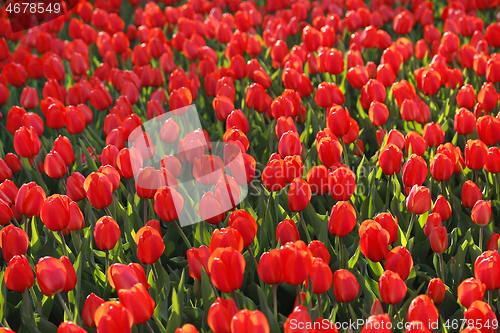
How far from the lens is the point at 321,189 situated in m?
2.08

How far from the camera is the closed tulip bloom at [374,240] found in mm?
1611

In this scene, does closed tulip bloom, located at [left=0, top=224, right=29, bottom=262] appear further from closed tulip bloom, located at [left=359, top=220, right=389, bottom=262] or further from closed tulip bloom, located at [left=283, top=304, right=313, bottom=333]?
closed tulip bloom, located at [left=359, top=220, right=389, bottom=262]

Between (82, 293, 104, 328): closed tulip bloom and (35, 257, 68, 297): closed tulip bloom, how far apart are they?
0.35 ft

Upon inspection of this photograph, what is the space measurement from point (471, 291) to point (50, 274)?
3.94ft

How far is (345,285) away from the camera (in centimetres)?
153

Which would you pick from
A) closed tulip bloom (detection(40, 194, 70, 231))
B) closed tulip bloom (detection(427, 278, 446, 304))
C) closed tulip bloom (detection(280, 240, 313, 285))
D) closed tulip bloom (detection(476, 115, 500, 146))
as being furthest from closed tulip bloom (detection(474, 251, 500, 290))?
closed tulip bloom (detection(40, 194, 70, 231))

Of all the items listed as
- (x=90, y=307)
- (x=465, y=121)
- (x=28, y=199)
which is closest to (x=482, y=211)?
(x=465, y=121)

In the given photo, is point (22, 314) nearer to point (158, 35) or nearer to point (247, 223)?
point (247, 223)

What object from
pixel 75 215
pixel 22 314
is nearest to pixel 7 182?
pixel 75 215

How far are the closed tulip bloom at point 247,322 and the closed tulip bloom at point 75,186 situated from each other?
1.13 metres

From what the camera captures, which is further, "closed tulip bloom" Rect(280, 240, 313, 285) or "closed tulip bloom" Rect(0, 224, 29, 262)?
"closed tulip bloom" Rect(0, 224, 29, 262)

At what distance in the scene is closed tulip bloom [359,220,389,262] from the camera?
5.29 feet

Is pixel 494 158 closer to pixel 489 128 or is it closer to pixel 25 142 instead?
pixel 489 128

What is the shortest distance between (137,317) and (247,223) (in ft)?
1.47
